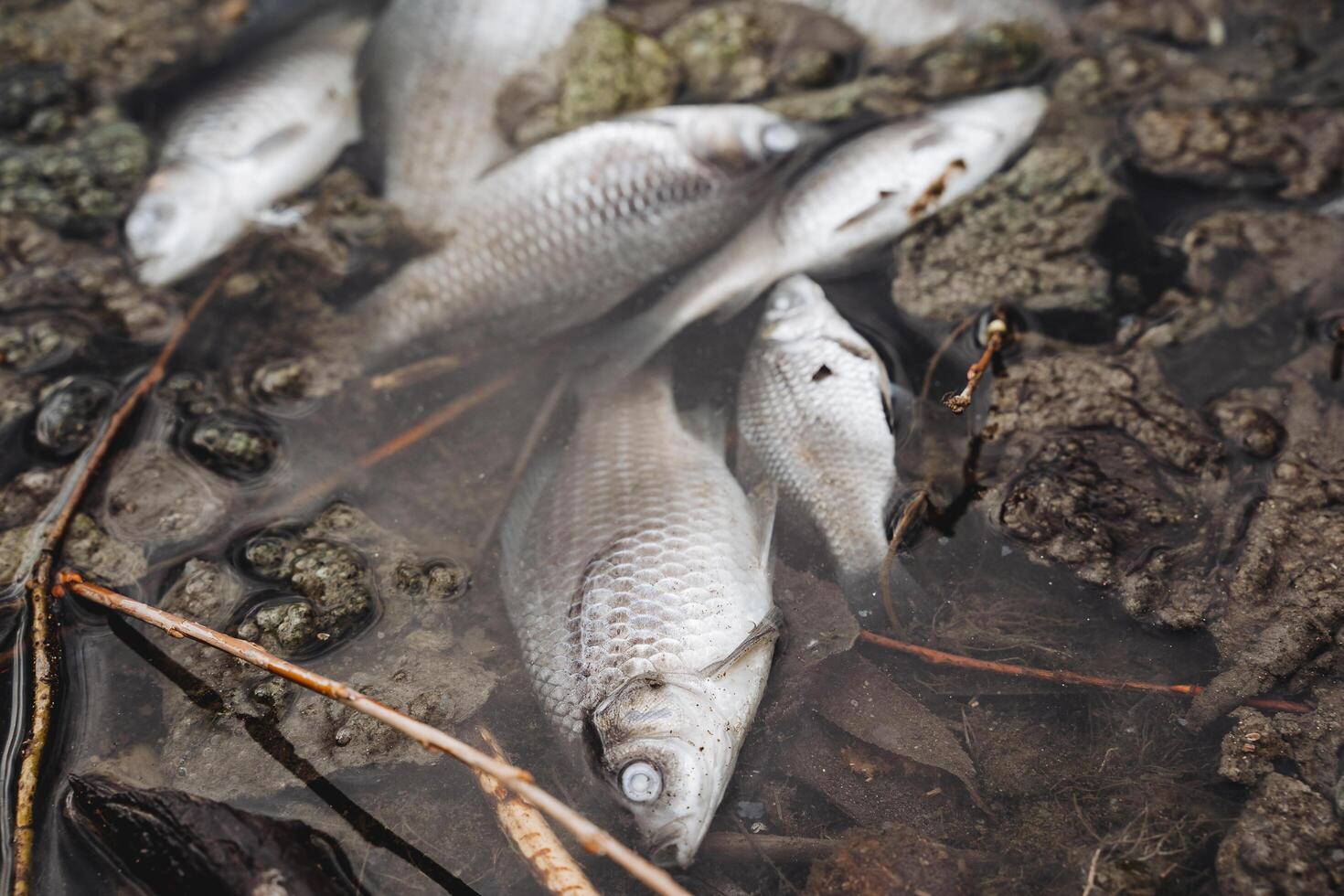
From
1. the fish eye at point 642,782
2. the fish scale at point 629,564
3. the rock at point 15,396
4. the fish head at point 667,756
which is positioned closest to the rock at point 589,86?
the fish scale at point 629,564

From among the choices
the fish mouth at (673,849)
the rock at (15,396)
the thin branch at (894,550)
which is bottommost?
the fish mouth at (673,849)

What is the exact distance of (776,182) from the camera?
3.71 metres

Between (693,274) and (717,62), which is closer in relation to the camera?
(693,274)

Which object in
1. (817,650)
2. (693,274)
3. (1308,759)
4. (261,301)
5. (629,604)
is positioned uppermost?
(261,301)

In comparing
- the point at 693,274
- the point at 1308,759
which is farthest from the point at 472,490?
the point at 1308,759

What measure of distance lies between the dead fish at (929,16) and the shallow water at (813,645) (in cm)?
135

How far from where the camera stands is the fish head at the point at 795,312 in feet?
10.6

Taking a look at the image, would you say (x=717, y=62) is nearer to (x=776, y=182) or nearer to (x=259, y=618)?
(x=776, y=182)

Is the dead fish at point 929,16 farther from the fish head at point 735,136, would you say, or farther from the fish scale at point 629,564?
the fish scale at point 629,564

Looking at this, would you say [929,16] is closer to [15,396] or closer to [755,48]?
[755,48]

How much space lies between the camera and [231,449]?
3.10 metres

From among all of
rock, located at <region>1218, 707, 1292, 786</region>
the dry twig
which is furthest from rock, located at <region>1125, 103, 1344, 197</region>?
rock, located at <region>1218, 707, 1292, 786</region>

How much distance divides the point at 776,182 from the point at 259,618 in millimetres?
2578

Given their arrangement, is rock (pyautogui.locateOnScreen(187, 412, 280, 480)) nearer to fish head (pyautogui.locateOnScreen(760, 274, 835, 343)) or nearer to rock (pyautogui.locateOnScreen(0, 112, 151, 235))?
rock (pyautogui.locateOnScreen(0, 112, 151, 235))
